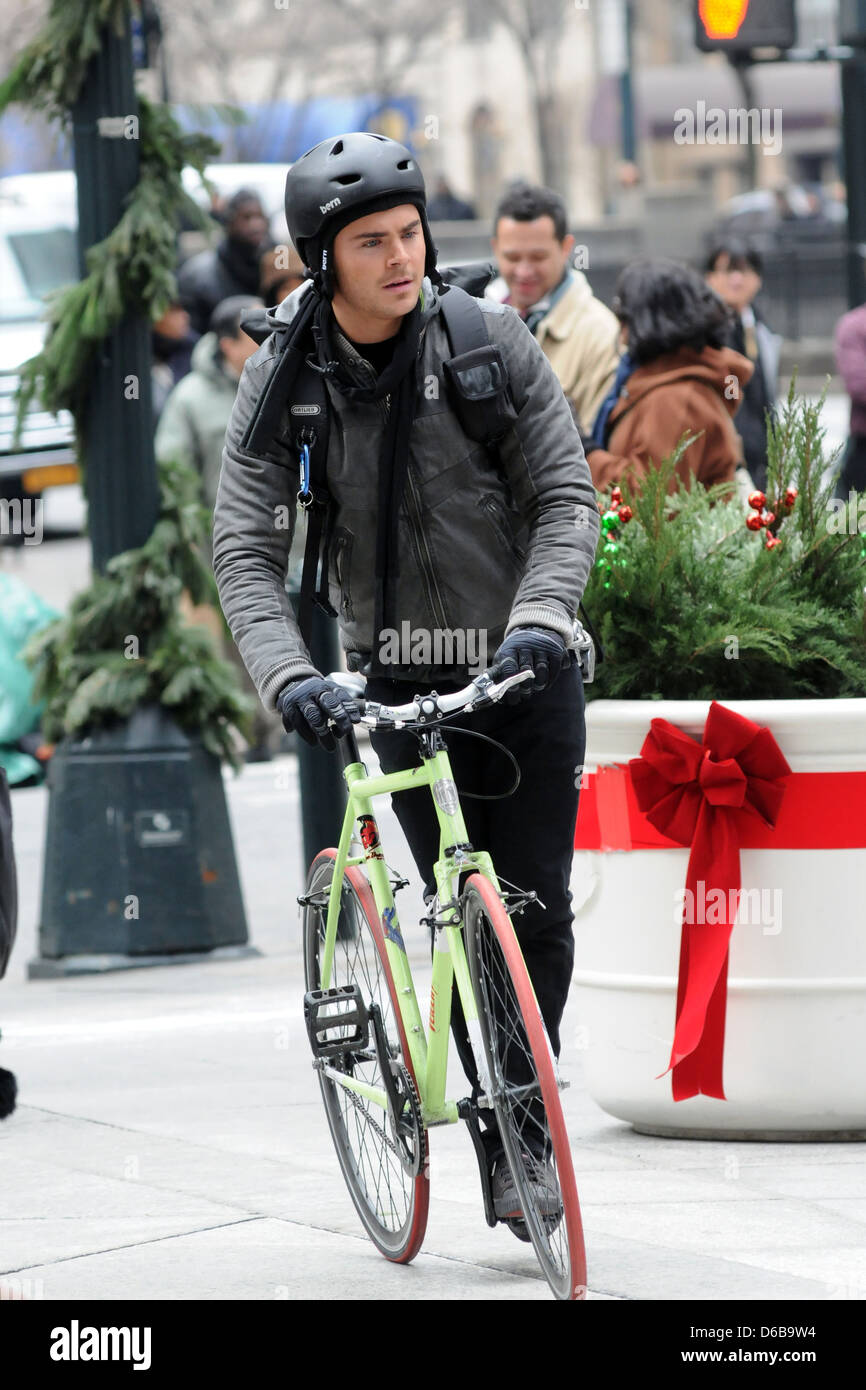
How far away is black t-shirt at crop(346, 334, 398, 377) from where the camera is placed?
13.7 ft

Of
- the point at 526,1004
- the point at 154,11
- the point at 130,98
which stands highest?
the point at 154,11

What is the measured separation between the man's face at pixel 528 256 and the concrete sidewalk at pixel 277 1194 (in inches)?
96.2

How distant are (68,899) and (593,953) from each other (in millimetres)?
2808

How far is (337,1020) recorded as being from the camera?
4.28 metres

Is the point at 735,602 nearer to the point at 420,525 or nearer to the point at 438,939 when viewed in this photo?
the point at 420,525

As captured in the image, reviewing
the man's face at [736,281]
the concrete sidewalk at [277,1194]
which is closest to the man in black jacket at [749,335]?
A: the man's face at [736,281]

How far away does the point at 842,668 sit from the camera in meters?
4.93

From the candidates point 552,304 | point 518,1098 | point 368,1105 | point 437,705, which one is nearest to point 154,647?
point 552,304

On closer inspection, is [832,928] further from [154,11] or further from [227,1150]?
[154,11]

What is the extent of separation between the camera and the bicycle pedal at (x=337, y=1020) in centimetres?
426

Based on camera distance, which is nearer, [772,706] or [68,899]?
[772,706]

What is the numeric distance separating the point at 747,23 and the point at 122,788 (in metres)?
4.11

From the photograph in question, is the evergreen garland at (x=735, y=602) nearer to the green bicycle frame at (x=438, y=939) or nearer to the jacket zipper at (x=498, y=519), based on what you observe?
the jacket zipper at (x=498, y=519)

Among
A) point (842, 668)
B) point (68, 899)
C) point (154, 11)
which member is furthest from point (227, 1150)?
point (154, 11)
